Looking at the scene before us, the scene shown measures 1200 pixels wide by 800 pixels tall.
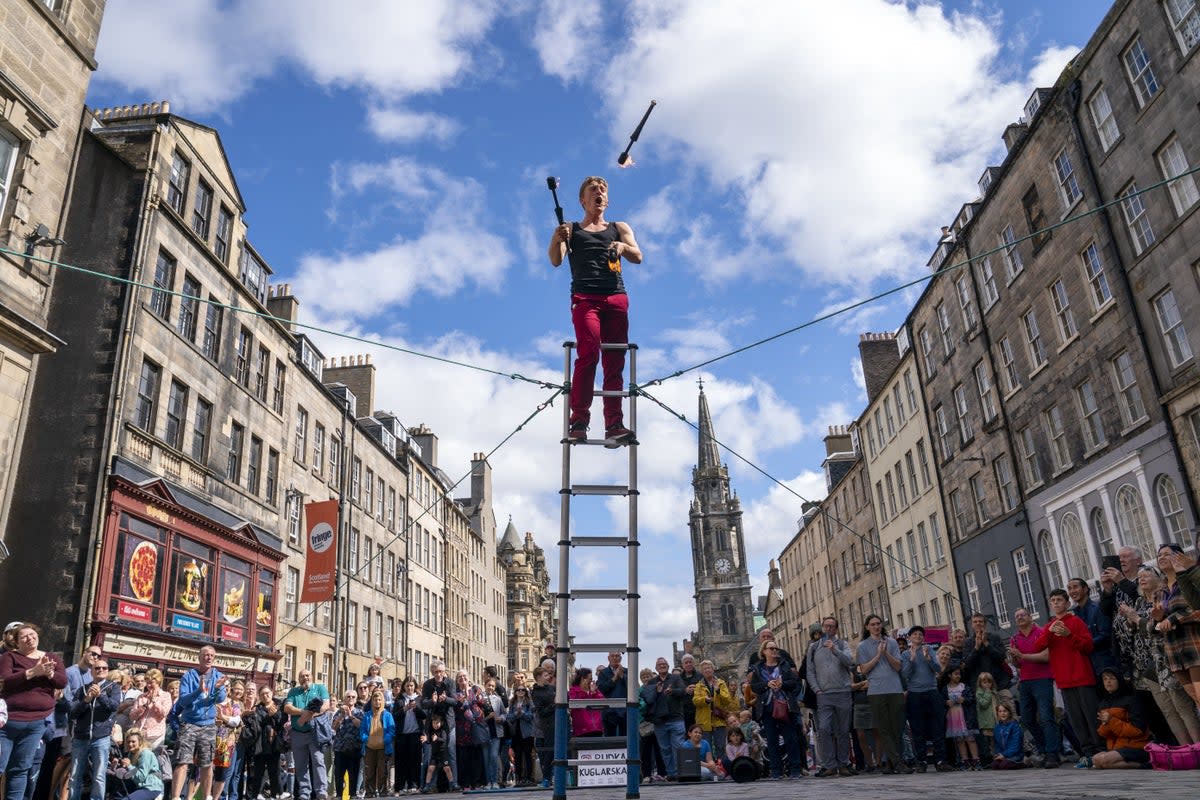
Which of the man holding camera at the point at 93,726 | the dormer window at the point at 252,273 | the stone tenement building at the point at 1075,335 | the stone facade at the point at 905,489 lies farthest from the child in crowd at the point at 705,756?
the dormer window at the point at 252,273

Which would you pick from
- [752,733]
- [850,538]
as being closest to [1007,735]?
[752,733]

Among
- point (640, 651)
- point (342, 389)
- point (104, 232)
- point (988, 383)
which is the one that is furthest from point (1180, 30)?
point (342, 389)

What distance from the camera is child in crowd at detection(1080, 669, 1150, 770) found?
27.9 feet

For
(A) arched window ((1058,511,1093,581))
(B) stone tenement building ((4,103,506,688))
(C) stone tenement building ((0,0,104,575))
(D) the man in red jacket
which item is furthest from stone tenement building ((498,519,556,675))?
(D) the man in red jacket

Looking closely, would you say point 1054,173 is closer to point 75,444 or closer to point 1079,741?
point 1079,741

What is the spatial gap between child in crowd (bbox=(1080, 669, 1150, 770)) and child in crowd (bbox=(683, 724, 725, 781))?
5.23 metres

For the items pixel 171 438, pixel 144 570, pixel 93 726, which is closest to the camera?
pixel 93 726

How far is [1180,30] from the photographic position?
59.1 feet

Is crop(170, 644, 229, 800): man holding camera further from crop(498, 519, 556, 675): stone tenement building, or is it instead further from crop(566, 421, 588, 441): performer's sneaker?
crop(498, 519, 556, 675): stone tenement building

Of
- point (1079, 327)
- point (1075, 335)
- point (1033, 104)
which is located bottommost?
point (1075, 335)

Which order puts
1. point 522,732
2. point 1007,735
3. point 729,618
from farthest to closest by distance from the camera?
point 729,618 < point 522,732 < point 1007,735

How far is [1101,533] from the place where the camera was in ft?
72.9

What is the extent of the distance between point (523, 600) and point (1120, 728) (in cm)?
7434

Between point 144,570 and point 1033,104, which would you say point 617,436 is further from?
point 1033,104
